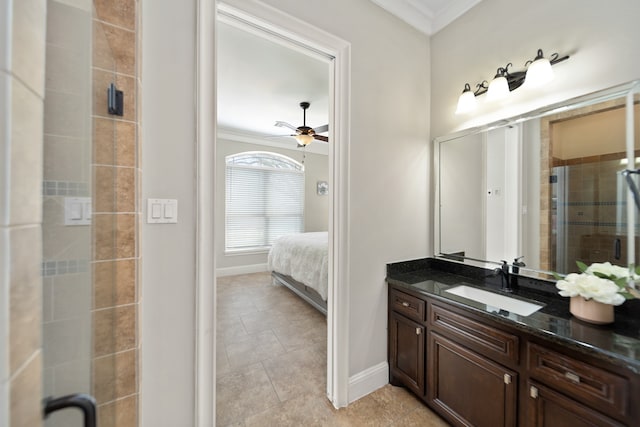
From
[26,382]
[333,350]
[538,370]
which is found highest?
[26,382]

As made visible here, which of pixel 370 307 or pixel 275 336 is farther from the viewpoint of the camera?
pixel 275 336

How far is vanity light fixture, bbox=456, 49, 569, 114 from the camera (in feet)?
4.66

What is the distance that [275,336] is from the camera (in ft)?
8.50

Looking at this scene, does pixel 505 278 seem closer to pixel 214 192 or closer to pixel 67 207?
pixel 214 192

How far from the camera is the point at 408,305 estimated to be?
1729 millimetres

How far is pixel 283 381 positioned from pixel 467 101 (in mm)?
2542

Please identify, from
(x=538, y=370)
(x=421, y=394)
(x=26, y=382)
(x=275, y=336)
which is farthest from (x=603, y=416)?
(x=275, y=336)

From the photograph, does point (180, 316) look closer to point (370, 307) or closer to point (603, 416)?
point (370, 307)

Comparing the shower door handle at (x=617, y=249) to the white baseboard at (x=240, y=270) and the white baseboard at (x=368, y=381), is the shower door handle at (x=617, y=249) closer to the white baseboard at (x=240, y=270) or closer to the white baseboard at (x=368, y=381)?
the white baseboard at (x=368, y=381)

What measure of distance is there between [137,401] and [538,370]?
1766mm

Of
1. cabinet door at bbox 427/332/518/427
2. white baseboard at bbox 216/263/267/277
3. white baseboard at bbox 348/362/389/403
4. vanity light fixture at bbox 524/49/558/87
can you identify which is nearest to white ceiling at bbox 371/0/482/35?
vanity light fixture at bbox 524/49/558/87

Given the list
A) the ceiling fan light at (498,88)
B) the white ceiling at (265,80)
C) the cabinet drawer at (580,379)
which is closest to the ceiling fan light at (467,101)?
the ceiling fan light at (498,88)

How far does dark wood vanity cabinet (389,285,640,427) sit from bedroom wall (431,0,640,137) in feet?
4.49

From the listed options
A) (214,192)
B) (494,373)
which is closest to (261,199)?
(214,192)
